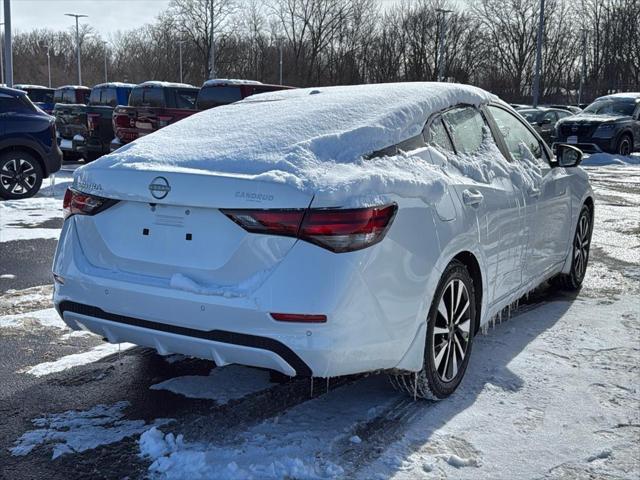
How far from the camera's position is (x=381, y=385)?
3916 mm

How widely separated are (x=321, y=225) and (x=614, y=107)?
22.6m

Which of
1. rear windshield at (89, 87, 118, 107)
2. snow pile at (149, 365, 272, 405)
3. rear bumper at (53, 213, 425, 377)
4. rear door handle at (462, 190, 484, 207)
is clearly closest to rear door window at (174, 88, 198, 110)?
rear windshield at (89, 87, 118, 107)

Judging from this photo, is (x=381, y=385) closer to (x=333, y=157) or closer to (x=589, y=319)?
(x=333, y=157)

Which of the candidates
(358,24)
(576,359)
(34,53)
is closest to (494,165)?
(576,359)

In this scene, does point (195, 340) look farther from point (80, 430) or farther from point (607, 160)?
point (607, 160)

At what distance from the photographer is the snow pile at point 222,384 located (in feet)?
12.3

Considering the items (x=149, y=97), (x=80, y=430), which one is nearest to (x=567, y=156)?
(x=80, y=430)

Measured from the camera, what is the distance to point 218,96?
45.4ft

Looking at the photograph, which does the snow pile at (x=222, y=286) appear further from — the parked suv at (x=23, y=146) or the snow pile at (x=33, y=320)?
the parked suv at (x=23, y=146)

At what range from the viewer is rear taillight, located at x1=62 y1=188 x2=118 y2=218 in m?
3.36

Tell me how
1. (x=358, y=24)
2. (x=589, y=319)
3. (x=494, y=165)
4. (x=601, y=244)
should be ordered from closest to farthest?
1. (x=494, y=165)
2. (x=589, y=319)
3. (x=601, y=244)
4. (x=358, y=24)

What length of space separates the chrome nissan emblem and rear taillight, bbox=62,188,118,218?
26 cm

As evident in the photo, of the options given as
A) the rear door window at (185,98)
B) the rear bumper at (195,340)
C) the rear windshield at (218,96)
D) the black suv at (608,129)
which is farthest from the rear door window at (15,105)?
the black suv at (608,129)

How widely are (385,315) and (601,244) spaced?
5.85 metres
